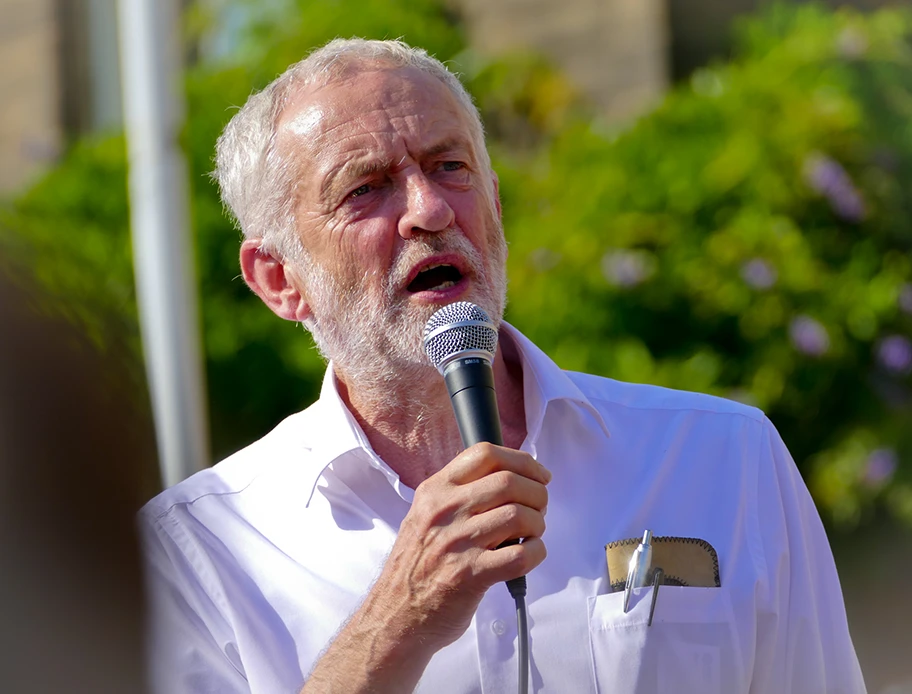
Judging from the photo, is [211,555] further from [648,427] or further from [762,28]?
[762,28]

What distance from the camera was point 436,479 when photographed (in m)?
1.98

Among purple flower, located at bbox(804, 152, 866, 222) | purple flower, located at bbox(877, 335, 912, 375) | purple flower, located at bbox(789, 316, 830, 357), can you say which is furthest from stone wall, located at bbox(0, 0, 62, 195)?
purple flower, located at bbox(877, 335, 912, 375)

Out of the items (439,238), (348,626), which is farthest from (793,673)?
(439,238)

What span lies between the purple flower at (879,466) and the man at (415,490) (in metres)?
3.24

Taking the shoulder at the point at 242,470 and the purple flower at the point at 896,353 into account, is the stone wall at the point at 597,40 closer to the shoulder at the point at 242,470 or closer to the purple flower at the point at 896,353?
the purple flower at the point at 896,353

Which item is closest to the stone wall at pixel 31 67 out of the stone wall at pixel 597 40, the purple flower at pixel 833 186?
the stone wall at pixel 597 40

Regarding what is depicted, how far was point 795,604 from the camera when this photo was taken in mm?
2451

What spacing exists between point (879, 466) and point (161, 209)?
131 inches

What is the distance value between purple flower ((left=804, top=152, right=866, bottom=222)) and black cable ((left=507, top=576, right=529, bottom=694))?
430cm

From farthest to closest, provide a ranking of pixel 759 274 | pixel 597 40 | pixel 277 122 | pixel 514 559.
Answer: pixel 597 40, pixel 759 274, pixel 277 122, pixel 514 559

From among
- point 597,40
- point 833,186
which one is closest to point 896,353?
point 833,186

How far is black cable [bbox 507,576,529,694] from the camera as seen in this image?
2.00 m

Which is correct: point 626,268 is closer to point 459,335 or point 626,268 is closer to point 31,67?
point 459,335

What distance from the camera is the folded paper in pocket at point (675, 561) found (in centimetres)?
238
